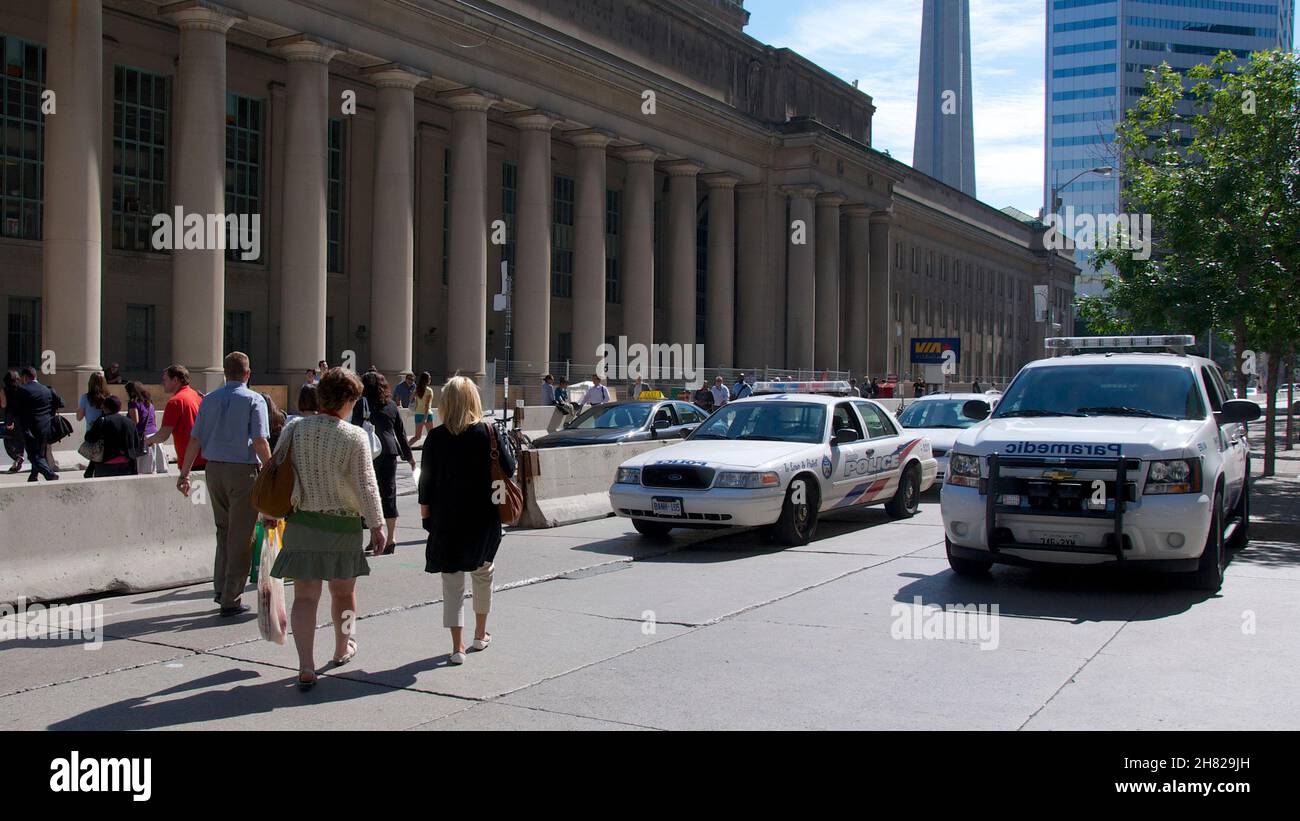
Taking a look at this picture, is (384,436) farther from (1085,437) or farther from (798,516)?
(1085,437)

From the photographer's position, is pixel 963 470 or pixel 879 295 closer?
pixel 963 470

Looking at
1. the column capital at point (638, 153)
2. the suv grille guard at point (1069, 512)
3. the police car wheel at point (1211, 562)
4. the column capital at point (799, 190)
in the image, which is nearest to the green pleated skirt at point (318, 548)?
the suv grille guard at point (1069, 512)

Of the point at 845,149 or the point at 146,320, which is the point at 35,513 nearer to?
the point at 146,320

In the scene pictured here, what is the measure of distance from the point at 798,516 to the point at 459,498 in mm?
6343

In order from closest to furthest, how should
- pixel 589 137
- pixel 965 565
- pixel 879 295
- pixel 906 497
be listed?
pixel 965 565 < pixel 906 497 < pixel 589 137 < pixel 879 295

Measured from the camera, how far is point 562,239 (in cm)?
4766

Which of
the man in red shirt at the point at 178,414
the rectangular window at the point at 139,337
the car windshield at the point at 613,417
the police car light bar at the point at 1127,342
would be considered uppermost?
the rectangular window at the point at 139,337

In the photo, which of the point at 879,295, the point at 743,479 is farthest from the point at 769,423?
the point at 879,295

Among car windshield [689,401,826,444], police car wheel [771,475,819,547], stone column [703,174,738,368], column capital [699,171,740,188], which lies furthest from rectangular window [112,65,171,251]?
police car wheel [771,475,819,547]

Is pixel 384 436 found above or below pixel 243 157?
below

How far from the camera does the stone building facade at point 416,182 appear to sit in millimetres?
27359

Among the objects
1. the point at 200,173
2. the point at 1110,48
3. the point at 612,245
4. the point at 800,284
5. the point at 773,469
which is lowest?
the point at 773,469

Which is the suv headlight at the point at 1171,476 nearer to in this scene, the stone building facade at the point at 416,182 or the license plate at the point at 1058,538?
the license plate at the point at 1058,538

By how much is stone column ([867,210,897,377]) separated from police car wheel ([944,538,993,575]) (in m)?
53.7
